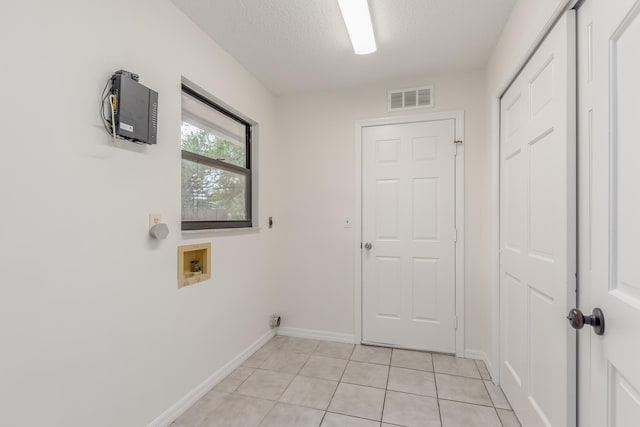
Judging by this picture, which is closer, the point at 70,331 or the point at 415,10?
the point at 70,331

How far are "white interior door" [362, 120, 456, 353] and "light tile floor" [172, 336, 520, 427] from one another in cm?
26

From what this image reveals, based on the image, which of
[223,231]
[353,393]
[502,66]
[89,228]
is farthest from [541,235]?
[89,228]

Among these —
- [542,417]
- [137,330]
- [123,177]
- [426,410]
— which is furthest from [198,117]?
[542,417]

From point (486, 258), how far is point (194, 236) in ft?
7.73

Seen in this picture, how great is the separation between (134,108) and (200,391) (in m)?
1.83

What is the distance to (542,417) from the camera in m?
1.48

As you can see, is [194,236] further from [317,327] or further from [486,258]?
[486,258]

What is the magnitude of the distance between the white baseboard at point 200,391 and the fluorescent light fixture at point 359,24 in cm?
260

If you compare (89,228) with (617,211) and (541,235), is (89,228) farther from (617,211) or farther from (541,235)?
(541,235)

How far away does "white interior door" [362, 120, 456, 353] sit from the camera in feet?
8.98

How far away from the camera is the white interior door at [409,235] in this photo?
8.98 ft

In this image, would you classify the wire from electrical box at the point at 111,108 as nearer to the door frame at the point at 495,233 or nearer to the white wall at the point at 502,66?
the white wall at the point at 502,66

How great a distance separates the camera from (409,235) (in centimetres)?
283

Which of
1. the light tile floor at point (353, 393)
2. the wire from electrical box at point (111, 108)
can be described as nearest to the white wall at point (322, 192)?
the light tile floor at point (353, 393)
